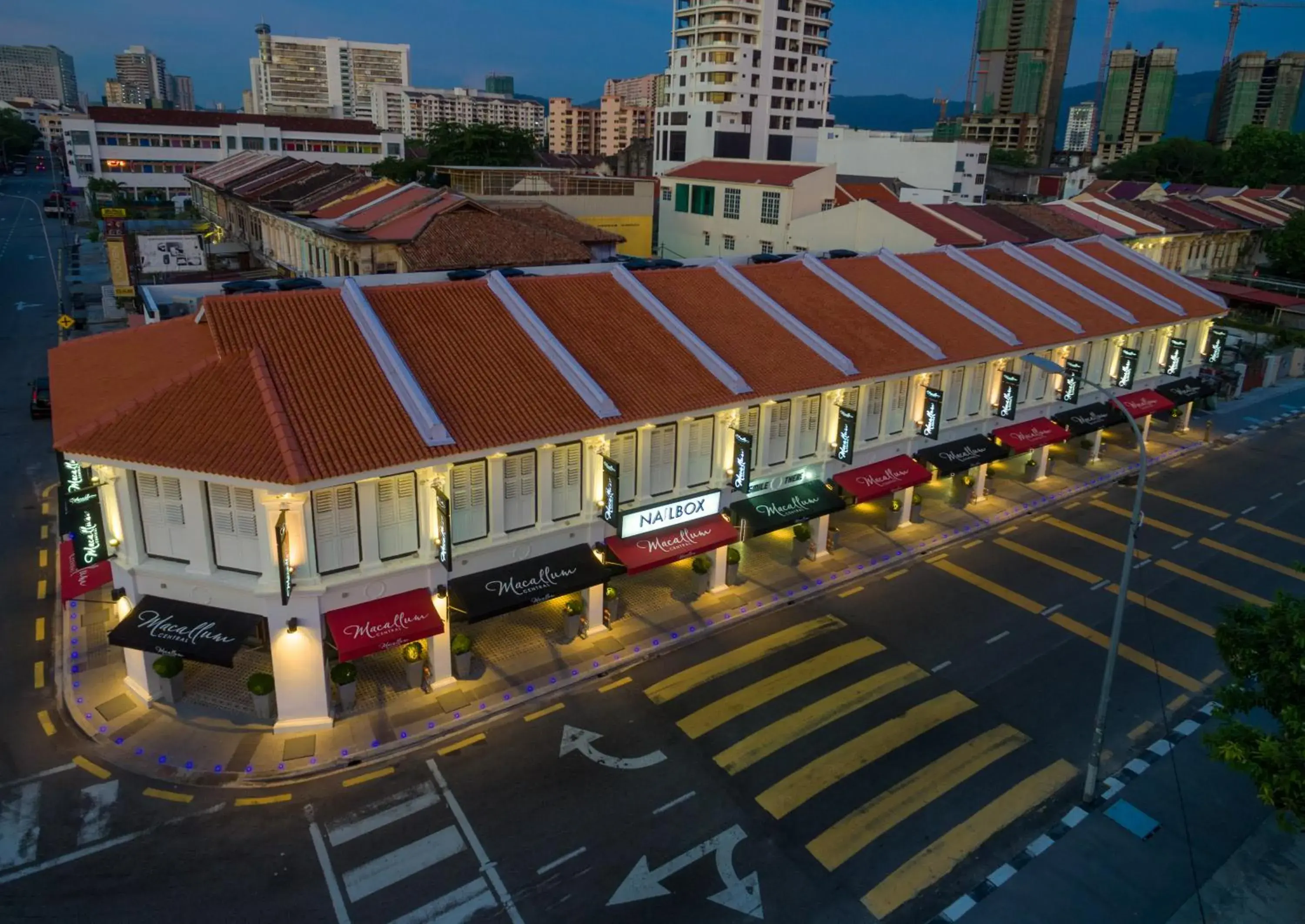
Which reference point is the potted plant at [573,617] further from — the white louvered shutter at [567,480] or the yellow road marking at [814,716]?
the yellow road marking at [814,716]

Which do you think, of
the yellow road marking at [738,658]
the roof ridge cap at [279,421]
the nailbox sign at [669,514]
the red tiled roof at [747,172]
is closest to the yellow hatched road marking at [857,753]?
the yellow road marking at [738,658]

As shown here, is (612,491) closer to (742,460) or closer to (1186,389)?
(742,460)

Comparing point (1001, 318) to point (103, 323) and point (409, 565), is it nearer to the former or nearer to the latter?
point (409, 565)

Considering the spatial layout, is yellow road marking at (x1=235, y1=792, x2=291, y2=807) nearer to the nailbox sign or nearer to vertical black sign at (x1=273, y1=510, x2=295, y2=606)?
vertical black sign at (x1=273, y1=510, x2=295, y2=606)

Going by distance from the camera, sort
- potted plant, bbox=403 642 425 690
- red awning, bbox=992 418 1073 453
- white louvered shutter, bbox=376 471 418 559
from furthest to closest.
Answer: red awning, bbox=992 418 1073 453, potted plant, bbox=403 642 425 690, white louvered shutter, bbox=376 471 418 559

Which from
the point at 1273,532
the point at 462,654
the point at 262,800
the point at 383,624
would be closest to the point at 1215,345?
the point at 1273,532

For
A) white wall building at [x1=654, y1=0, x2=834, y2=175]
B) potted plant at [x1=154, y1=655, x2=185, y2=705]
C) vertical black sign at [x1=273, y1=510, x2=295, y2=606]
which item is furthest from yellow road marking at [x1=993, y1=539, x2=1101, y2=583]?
white wall building at [x1=654, y1=0, x2=834, y2=175]
